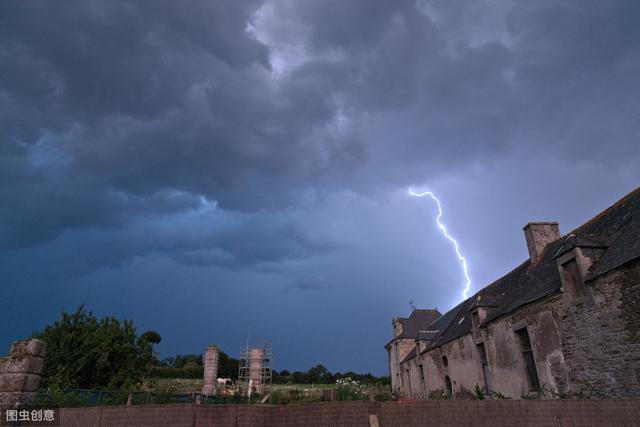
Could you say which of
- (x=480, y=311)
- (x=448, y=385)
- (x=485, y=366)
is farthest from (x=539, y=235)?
(x=448, y=385)

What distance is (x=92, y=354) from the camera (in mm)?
20641

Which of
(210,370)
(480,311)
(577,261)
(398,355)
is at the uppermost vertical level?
(577,261)

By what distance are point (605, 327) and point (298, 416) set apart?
1018 cm

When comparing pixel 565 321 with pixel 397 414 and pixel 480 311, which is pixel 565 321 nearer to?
pixel 480 311

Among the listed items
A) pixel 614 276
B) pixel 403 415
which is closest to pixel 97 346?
pixel 403 415

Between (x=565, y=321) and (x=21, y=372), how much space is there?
15.6 metres

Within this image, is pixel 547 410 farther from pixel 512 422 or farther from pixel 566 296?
pixel 566 296

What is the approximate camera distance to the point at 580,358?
11.4 meters

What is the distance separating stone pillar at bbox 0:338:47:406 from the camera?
8.12 m

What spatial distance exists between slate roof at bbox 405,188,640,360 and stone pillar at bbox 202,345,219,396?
17.8m

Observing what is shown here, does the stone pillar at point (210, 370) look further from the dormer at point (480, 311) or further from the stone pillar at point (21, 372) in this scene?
the stone pillar at point (21, 372)

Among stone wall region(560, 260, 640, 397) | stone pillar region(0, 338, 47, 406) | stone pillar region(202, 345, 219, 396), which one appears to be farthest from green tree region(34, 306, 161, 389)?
stone wall region(560, 260, 640, 397)

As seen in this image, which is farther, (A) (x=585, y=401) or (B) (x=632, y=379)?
(B) (x=632, y=379)

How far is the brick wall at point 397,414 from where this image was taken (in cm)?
488
